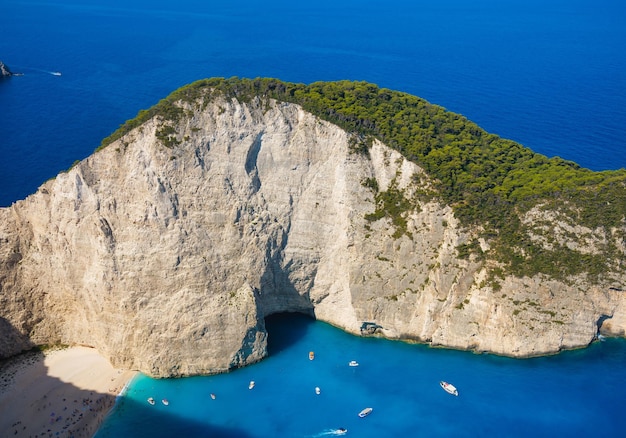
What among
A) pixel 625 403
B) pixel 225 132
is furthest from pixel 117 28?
pixel 625 403

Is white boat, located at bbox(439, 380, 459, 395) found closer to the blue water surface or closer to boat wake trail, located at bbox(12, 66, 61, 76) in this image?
the blue water surface

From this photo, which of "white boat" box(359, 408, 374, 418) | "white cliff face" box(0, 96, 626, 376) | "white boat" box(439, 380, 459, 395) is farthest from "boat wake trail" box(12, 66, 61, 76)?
"white boat" box(439, 380, 459, 395)

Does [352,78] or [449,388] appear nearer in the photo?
[449,388]

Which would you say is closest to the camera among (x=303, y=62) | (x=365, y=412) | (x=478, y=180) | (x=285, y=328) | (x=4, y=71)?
(x=365, y=412)

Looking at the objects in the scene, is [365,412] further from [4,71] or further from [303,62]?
[4,71]

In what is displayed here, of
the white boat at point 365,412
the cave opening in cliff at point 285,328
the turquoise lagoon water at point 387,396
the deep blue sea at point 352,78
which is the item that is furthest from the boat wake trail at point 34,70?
the white boat at point 365,412

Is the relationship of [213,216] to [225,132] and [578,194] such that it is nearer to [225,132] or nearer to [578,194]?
[225,132]

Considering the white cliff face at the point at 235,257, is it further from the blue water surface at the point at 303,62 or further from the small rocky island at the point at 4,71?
the small rocky island at the point at 4,71

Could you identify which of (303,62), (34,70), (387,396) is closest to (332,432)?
(387,396)
